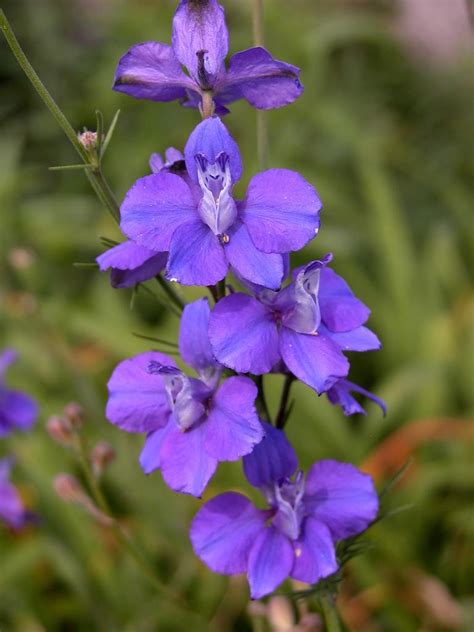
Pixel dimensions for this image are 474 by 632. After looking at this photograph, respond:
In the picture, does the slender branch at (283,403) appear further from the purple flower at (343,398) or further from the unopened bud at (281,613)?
the unopened bud at (281,613)

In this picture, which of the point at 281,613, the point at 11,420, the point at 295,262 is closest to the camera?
the point at 281,613

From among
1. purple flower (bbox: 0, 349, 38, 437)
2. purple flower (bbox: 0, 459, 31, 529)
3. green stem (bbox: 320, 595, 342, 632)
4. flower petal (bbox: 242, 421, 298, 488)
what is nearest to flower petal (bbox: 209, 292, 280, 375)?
flower petal (bbox: 242, 421, 298, 488)

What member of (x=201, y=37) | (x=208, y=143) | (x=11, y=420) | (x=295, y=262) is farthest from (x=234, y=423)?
(x=295, y=262)

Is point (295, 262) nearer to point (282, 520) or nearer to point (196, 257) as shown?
point (282, 520)

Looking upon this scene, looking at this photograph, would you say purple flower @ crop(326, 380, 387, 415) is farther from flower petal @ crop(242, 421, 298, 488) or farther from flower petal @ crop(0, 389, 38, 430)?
flower petal @ crop(0, 389, 38, 430)

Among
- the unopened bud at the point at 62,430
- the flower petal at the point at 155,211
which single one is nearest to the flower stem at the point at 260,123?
the flower petal at the point at 155,211

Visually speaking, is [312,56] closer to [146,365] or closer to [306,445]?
[306,445]
